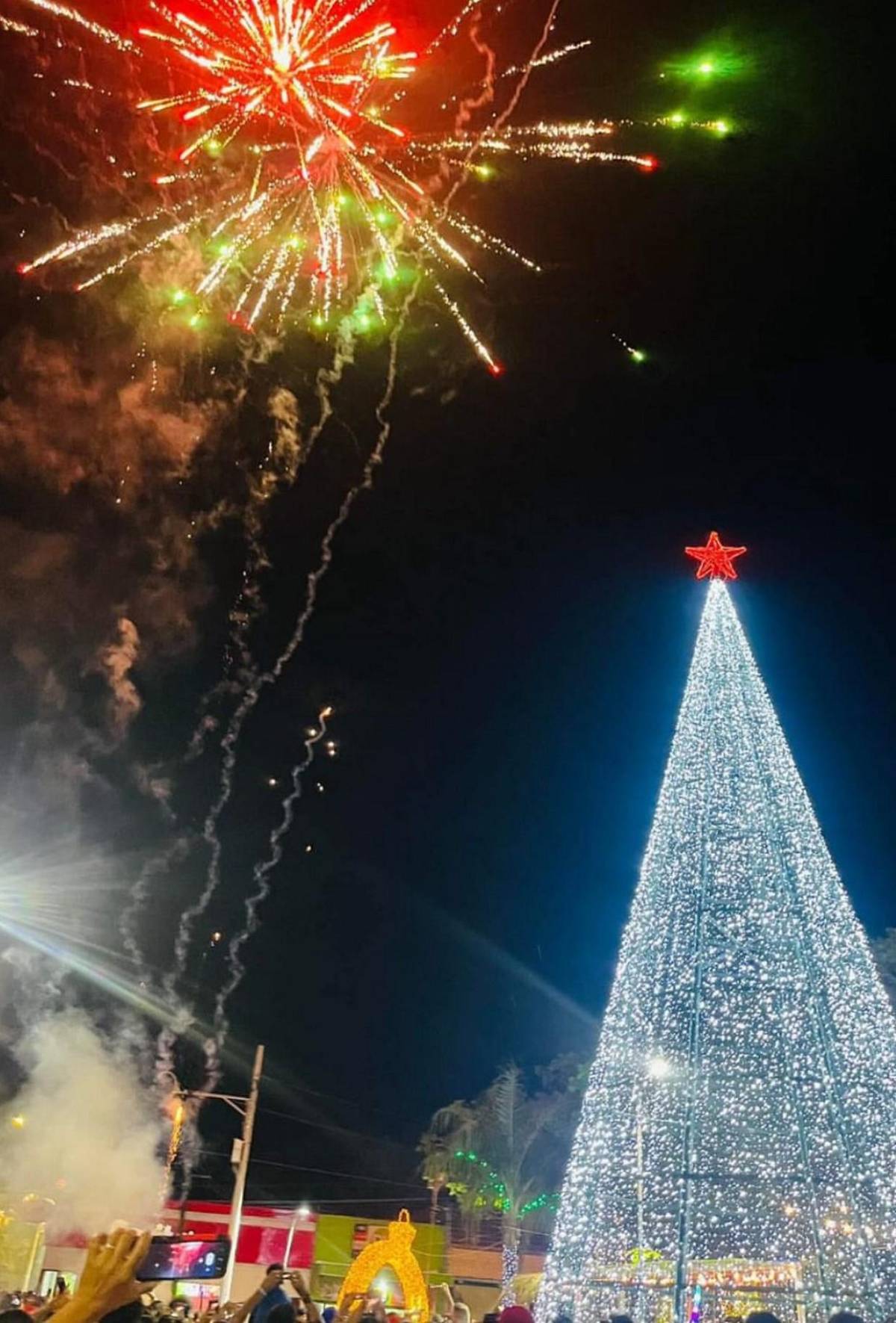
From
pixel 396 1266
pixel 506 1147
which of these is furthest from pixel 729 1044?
pixel 506 1147

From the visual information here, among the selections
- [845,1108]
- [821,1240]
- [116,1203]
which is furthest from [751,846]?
[116,1203]

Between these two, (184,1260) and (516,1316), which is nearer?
(184,1260)

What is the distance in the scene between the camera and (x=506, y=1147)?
32000 millimetres

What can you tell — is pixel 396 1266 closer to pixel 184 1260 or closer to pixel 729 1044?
pixel 729 1044

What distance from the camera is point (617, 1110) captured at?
16344 millimetres

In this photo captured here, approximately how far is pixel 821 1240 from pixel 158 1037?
19664mm

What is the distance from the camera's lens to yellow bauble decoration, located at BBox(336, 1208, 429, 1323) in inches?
600

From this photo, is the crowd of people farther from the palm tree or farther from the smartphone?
Result: the palm tree

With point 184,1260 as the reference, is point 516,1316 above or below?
below

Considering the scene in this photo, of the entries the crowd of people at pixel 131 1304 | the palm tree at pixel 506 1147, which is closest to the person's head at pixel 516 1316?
the crowd of people at pixel 131 1304

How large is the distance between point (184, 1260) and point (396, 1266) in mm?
12095

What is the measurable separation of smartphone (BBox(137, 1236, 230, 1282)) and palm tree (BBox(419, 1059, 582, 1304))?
29.0 meters

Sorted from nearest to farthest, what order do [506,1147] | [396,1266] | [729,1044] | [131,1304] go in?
[131,1304] < [396,1266] < [729,1044] < [506,1147]

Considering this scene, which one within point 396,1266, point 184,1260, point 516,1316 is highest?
point 184,1260
